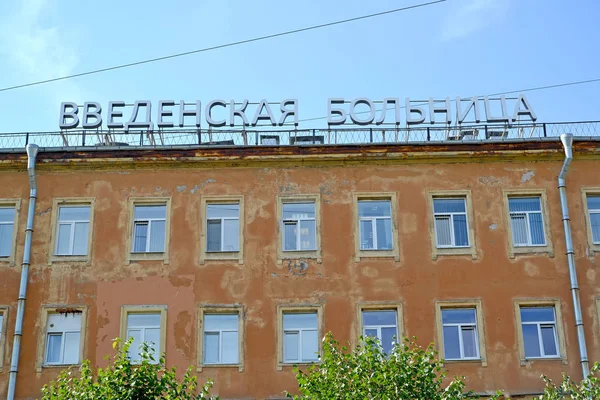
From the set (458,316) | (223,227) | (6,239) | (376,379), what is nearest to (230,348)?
(223,227)

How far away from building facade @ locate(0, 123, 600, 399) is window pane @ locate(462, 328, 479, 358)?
1.5 inches

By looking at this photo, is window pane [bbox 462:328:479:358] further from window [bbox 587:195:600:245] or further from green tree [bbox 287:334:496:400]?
window [bbox 587:195:600:245]

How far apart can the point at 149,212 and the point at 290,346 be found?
568 cm

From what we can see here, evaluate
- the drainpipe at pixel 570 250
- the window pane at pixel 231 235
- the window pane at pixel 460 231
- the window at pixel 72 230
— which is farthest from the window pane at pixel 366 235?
the window at pixel 72 230

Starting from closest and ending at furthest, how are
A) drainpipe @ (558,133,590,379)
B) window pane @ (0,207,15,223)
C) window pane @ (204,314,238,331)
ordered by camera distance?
drainpipe @ (558,133,590,379)
window pane @ (204,314,238,331)
window pane @ (0,207,15,223)

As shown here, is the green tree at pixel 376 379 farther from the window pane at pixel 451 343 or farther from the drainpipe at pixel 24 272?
the drainpipe at pixel 24 272

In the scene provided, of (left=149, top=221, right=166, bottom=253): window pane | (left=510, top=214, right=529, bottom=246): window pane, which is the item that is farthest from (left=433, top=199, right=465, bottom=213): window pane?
(left=149, top=221, right=166, bottom=253): window pane

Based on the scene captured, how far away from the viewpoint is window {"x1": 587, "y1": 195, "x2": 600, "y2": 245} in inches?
1084

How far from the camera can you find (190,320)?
2669cm

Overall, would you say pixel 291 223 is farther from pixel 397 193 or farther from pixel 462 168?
pixel 462 168

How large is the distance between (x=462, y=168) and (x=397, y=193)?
205 cm

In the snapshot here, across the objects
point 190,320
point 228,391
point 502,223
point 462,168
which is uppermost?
point 462,168

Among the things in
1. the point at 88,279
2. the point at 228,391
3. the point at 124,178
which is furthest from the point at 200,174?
the point at 228,391

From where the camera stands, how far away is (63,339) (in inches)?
1053
